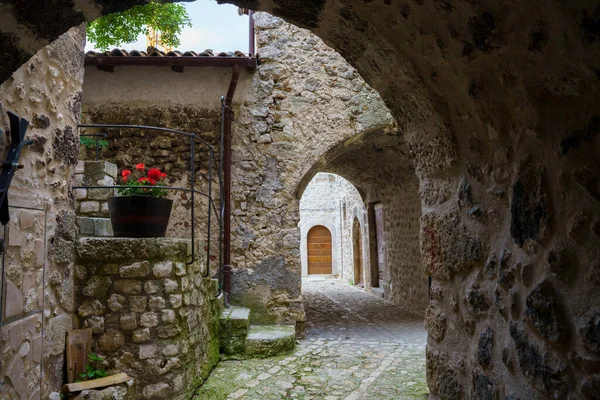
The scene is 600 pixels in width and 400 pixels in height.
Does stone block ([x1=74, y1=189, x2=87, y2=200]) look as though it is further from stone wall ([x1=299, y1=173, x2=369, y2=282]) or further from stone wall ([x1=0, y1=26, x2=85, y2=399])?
stone wall ([x1=299, y1=173, x2=369, y2=282])

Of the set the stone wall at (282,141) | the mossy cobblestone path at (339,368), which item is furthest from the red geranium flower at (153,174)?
the stone wall at (282,141)

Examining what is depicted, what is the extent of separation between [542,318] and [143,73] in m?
5.66

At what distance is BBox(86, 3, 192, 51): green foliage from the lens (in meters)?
6.71

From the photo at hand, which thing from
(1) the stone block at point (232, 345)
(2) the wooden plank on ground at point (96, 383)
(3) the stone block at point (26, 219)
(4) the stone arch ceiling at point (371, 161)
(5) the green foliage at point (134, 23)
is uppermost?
(5) the green foliage at point (134, 23)

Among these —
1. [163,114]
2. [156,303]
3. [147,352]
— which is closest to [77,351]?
[147,352]

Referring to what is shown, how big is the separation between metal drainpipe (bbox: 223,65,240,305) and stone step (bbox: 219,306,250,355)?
2.11 ft

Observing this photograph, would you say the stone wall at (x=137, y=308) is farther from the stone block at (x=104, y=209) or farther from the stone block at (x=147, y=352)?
the stone block at (x=104, y=209)

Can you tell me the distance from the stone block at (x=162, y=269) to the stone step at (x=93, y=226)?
2.39ft

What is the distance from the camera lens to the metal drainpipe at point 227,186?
5.49 meters

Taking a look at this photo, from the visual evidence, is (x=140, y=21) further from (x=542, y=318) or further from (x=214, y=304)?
(x=542, y=318)

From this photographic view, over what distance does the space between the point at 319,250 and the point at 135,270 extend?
1455cm

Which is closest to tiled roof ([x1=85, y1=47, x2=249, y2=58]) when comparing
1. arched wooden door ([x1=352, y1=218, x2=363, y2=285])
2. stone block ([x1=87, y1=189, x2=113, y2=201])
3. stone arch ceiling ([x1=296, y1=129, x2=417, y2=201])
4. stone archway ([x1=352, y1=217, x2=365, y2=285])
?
stone arch ceiling ([x1=296, y1=129, x2=417, y2=201])

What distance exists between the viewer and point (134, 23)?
6926mm

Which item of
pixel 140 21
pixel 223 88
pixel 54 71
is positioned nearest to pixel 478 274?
pixel 54 71
